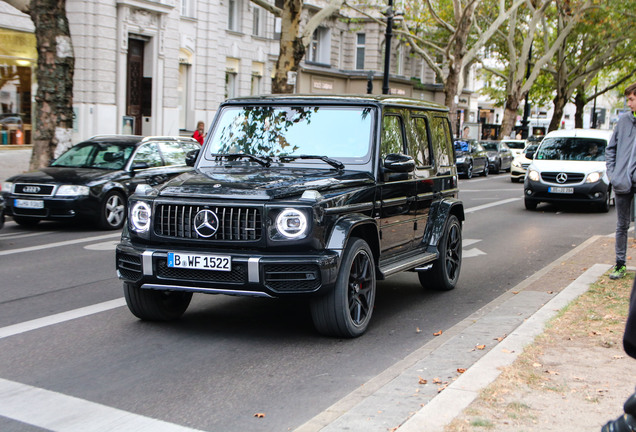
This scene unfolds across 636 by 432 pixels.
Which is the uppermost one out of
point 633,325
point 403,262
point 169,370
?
point 633,325

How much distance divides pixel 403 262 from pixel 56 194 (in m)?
7.56

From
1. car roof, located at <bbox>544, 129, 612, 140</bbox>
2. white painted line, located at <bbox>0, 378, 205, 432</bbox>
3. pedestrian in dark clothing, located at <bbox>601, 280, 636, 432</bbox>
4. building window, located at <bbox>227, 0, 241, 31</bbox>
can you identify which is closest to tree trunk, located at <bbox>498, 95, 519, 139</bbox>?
building window, located at <bbox>227, 0, 241, 31</bbox>

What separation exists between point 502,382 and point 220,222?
2.36 meters

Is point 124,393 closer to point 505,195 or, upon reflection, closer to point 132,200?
point 132,200

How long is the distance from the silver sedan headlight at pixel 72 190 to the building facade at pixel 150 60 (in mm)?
14294

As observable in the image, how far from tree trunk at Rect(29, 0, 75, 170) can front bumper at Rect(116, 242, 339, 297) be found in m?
11.9

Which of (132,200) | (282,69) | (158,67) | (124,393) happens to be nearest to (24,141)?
(158,67)

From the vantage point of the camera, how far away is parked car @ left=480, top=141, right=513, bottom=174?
36.8 m

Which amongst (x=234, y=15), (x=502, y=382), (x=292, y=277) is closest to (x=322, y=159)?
(x=292, y=277)

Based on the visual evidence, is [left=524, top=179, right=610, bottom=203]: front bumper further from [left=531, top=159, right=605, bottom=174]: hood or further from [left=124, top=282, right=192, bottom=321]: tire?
[left=124, top=282, right=192, bottom=321]: tire

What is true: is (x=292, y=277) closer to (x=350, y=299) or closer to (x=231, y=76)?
(x=350, y=299)

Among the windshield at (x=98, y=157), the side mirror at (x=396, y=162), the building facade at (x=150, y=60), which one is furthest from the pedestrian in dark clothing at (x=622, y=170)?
the building facade at (x=150, y=60)

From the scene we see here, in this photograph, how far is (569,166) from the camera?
18828 mm

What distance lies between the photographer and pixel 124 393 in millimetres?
5070
